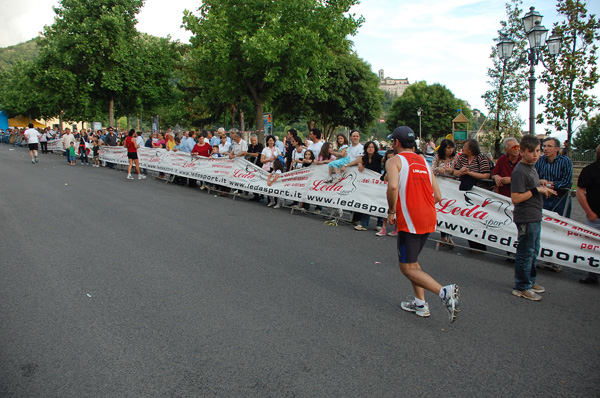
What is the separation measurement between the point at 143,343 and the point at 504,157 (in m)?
5.85

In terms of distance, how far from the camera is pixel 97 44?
32.8 metres

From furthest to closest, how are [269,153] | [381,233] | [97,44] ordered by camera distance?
[97,44] → [269,153] → [381,233]

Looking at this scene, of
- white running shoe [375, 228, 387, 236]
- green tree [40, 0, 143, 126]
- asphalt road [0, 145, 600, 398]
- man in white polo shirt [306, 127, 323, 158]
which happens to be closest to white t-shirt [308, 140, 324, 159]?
man in white polo shirt [306, 127, 323, 158]

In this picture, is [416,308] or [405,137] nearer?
[405,137]

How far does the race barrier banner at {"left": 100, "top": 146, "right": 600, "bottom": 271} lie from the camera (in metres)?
6.23

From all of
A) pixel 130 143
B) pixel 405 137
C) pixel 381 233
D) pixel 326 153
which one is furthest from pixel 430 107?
pixel 405 137

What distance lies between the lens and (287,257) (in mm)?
6777

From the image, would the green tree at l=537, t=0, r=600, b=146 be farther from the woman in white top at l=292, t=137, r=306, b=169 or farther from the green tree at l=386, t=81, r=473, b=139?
the green tree at l=386, t=81, r=473, b=139

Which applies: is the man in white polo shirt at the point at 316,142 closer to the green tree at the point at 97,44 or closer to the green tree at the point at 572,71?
the green tree at the point at 572,71

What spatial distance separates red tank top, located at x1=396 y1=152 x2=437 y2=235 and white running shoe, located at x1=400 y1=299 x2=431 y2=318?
787 millimetres

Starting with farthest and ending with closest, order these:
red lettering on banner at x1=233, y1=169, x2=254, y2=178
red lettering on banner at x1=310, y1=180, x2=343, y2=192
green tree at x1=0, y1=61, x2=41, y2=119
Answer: green tree at x1=0, y1=61, x2=41, y2=119
red lettering on banner at x1=233, y1=169, x2=254, y2=178
red lettering on banner at x1=310, y1=180, x2=343, y2=192

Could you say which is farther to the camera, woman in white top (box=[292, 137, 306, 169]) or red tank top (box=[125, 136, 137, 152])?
red tank top (box=[125, 136, 137, 152])

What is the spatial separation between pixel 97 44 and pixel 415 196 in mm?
34109

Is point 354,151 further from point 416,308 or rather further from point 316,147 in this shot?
point 416,308
